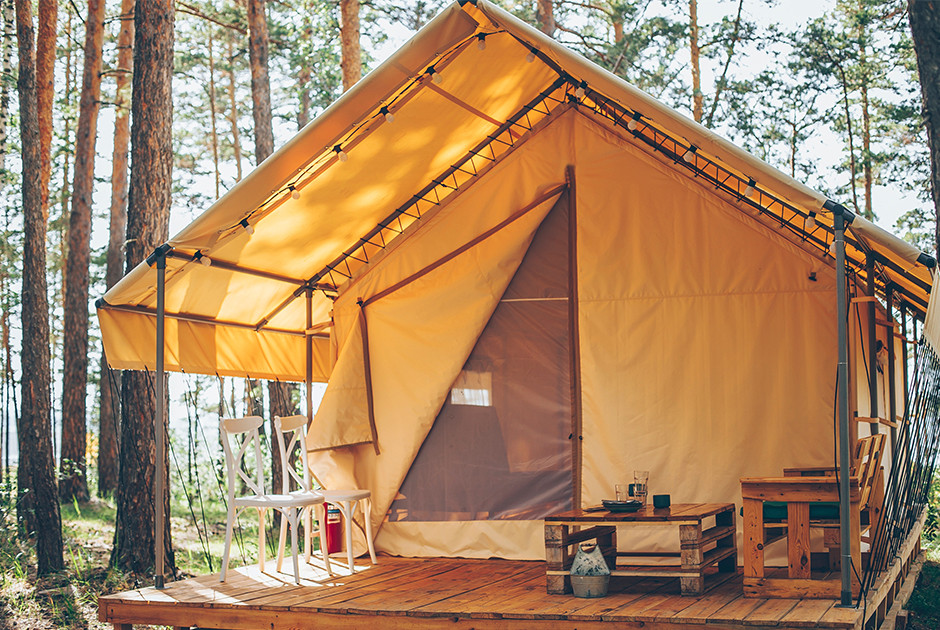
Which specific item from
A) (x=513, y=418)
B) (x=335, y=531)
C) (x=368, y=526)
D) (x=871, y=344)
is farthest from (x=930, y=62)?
(x=335, y=531)

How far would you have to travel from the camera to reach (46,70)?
468 inches

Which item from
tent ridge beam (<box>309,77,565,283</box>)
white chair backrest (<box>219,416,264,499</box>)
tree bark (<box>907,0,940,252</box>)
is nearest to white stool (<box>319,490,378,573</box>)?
white chair backrest (<box>219,416,264,499</box>)

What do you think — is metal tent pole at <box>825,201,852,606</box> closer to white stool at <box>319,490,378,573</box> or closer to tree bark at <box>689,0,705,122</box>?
white stool at <box>319,490,378,573</box>

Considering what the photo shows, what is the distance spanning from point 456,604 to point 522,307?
88.8 inches

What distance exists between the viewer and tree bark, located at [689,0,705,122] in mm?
13898

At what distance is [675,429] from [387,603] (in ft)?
7.15

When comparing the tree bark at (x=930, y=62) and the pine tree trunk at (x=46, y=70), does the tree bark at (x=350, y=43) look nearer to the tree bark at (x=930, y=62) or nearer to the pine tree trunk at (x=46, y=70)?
the pine tree trunk at (x=46, y=70)

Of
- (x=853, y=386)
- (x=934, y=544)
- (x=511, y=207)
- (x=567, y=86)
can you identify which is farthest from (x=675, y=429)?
(x=934, y=544)

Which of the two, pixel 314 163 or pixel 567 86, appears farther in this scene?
pixel 567 86

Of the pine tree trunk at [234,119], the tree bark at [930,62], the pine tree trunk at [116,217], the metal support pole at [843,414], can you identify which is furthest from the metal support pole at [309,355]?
the pine tree trunk at [234,119]

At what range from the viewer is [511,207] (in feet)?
20.5

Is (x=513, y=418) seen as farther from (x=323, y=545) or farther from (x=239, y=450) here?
(x=239, y=450)

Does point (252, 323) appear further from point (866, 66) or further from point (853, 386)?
point (866, 66)

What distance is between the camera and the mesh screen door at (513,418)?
5980 millimetres
